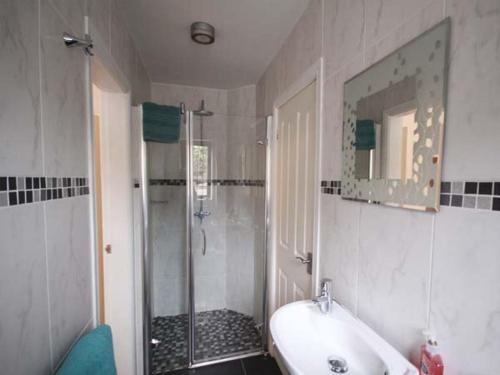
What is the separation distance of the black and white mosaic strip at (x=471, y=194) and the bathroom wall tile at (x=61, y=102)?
119cm

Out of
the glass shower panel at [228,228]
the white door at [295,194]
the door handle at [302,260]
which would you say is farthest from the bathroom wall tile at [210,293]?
the door handle at [302,260]

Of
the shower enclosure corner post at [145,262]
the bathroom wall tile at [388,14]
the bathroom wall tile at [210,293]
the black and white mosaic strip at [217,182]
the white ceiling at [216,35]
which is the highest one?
the white ceiling at [216,35]

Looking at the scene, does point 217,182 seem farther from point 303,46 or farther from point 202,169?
point 303,46

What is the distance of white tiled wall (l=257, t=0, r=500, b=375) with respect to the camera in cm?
56

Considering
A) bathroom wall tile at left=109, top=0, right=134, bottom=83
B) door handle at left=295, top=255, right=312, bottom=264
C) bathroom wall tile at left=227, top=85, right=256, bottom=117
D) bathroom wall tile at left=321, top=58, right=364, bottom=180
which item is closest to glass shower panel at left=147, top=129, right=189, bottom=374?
bathroom wall tile at left=109, top=0, right=134, bottom=83

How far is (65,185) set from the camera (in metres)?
0.83

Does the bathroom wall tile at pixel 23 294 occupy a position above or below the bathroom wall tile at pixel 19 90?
below

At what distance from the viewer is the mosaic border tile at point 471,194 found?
1.79 ft

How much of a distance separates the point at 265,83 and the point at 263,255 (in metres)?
1.65

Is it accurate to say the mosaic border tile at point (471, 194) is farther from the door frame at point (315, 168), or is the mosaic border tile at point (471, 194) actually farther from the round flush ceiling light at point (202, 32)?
the round flush ceiling light at point (202, 32)

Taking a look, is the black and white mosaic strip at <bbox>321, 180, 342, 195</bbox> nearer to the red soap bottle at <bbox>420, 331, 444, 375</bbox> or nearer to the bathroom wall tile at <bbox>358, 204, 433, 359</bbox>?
the bathroom wall tile at <bbox>358, 204, 433, 359</bbox>

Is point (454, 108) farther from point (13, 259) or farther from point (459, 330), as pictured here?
point (13, 259)

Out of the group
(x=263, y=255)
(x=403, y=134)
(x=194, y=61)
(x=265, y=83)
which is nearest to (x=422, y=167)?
(x=403, y=134)

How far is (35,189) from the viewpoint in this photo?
2.21 ft
